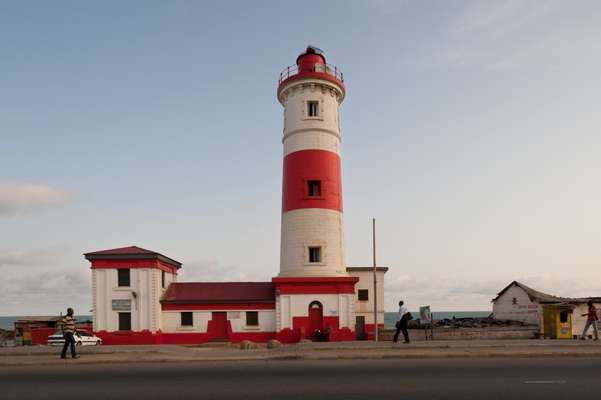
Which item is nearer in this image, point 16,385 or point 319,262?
point 16,385

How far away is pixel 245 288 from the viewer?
29.6 meters

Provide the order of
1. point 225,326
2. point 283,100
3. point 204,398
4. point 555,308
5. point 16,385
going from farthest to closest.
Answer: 1. point 283,100
2. point 225,326
3. point 555,308
4. point 16,385
5. point 204,398

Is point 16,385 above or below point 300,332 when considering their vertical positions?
above

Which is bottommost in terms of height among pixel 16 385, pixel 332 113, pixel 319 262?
pixel 16 385

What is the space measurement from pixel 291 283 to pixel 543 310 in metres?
14.6

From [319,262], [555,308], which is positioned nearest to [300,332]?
[319,262]

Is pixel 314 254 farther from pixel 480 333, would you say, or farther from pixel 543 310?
pixel 543 310

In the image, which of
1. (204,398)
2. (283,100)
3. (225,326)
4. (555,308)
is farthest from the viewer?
(283,100)

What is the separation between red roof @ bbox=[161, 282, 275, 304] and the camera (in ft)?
92.7

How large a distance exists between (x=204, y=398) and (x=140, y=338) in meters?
18.5

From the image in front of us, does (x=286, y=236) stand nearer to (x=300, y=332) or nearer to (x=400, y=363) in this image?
(x=300, y=332)

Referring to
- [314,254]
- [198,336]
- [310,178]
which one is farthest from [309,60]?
[198,336]

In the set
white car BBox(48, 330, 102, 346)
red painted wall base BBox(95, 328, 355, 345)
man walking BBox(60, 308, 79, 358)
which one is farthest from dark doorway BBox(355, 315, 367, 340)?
man walking BBox(60, 308, 79, 358)

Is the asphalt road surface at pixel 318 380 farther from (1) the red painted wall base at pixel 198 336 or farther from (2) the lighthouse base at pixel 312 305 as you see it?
(2) the lighthouse base at pixel 312 305
